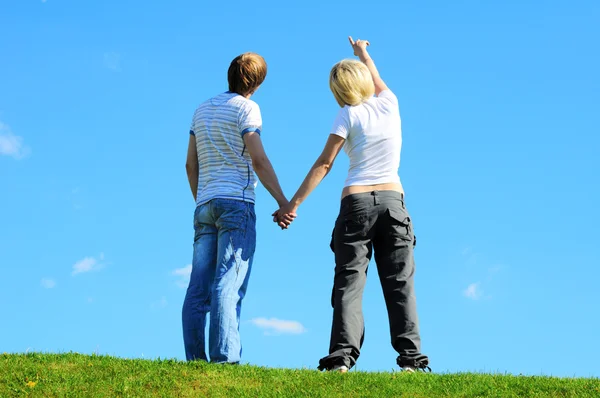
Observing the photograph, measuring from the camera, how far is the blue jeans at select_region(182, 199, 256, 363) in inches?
324

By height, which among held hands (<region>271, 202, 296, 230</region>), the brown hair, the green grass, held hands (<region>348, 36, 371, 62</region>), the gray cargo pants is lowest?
the green grass

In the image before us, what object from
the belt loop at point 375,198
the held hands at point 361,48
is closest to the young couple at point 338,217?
the belt loop at point 375,198

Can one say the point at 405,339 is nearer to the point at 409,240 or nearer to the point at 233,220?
the point at 409,240

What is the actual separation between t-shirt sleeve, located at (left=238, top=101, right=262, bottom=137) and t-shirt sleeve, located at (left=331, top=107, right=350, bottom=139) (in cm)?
85

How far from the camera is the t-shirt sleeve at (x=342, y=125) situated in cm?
817

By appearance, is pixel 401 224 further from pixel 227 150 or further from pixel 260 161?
pixel 227 150

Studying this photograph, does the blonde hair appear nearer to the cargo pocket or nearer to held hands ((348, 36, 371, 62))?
held hands ((348, 36, 371, 62))

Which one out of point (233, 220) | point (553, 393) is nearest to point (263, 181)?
point (233, 220)

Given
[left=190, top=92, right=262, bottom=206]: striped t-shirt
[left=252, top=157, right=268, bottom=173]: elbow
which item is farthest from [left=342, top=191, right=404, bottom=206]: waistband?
[left=190, top=92, right=262, bottom=206]: striped t-shirt

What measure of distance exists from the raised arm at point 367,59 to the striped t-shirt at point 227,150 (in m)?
1.39

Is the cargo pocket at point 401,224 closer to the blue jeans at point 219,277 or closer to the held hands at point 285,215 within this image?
the held hands at point 285,215

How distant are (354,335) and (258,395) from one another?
127cm

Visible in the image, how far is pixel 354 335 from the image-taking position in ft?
26.9

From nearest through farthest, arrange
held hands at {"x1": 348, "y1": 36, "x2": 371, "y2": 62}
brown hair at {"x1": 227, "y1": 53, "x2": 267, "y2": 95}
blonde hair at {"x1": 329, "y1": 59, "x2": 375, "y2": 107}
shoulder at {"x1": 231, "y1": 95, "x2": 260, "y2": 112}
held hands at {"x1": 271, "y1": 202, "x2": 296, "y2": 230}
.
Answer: blonde hair at {"x1": 329, "y1": 59, "x2": 375, "y2": 107} → held hands at {"x1": 271, "y1": 202, "x2": 296, "y2": 230} → shoulder at {"x1": 231, "y1": 95, "x2": 260, "y2": 112} → brown hair at {"x1": 227, "y1": 53, "x2": 267, "y2": 95} → held hands at {"x1": 348, "y1": 36, "x2": 371, "y2": 62}
